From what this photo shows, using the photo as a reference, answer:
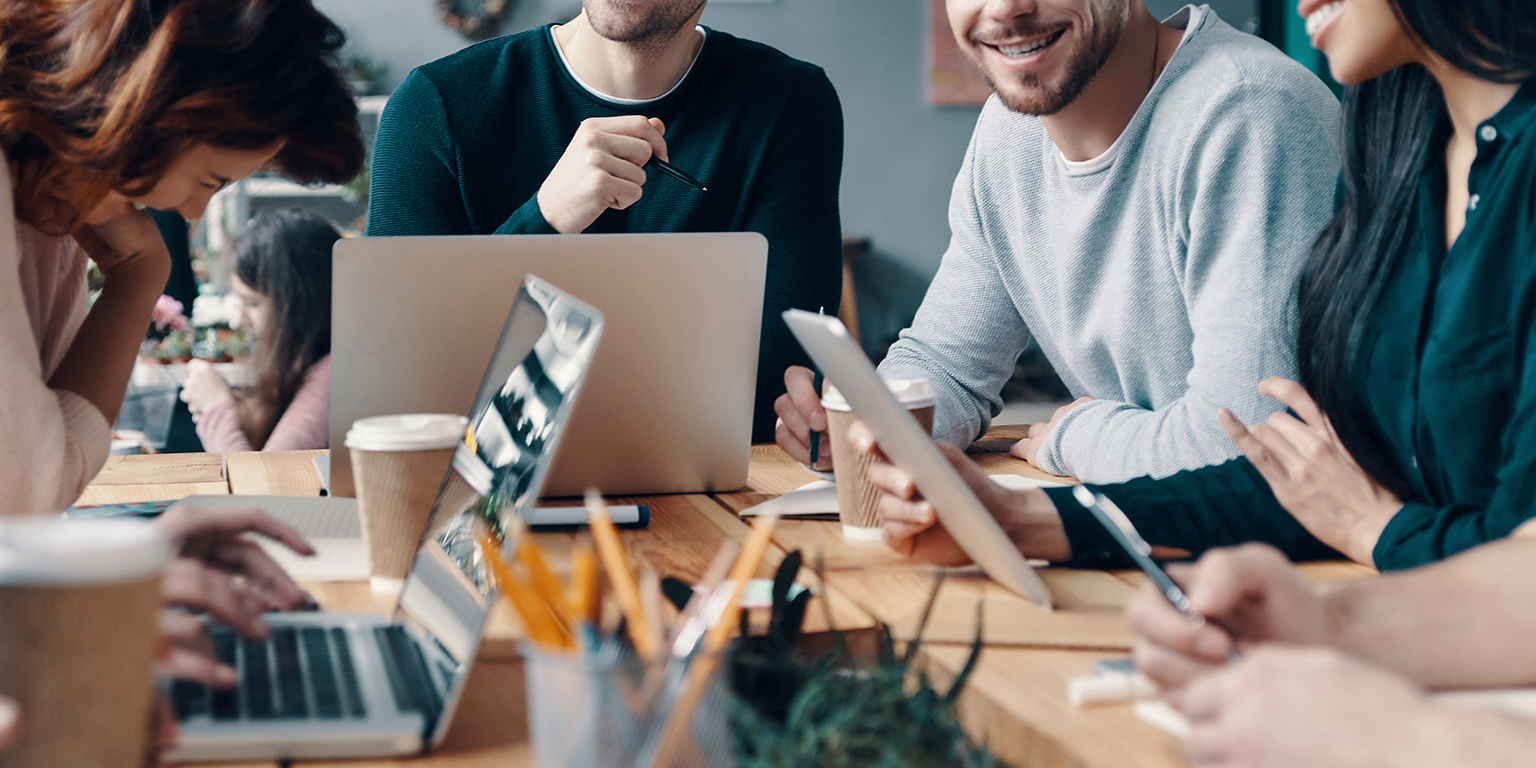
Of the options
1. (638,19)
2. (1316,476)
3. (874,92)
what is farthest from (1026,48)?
(874,92)

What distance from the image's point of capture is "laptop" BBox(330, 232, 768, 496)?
3.17ft

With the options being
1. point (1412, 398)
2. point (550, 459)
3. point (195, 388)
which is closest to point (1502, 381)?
point (1412, 398)

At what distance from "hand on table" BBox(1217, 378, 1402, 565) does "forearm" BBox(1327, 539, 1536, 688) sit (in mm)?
228

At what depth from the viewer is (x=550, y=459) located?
0.54 m

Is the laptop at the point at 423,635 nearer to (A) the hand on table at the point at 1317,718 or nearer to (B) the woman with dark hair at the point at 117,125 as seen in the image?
(A) the hand on table at the point at 1317,718

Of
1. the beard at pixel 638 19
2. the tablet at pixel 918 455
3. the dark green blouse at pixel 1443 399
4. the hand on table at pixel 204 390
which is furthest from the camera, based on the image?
the hand on table at pixel 204 390

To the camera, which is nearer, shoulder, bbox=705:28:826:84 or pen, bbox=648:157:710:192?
pen, bbox=648:157:710:192

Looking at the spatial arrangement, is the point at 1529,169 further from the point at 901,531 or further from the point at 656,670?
the point at 656,670

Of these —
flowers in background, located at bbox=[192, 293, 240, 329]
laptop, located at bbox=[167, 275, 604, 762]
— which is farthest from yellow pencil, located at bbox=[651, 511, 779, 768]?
flowers in background, located at bbox=[192, 293, 240, 329]

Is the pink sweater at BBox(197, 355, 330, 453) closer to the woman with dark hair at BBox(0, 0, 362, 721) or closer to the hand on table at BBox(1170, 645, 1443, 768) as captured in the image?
the woman with dark hair at BBox(0, 0, 362, 721)

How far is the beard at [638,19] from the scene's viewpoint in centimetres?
165

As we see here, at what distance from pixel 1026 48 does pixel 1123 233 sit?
247mm

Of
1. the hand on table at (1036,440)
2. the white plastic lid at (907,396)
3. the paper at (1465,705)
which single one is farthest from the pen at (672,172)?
the paper at (1465,705)

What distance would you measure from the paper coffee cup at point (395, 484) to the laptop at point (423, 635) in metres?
0.10
